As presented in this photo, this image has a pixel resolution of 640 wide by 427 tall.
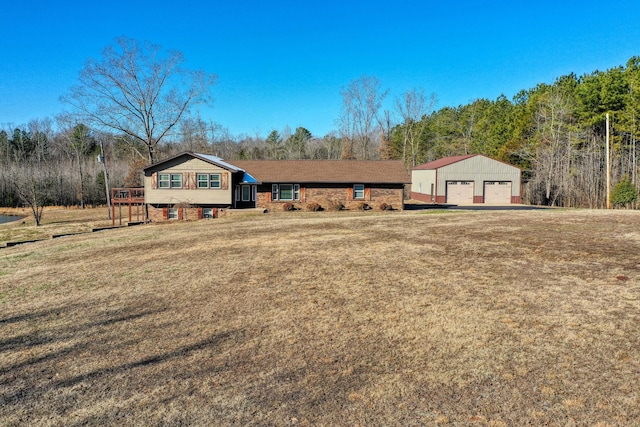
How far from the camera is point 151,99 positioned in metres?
42.4

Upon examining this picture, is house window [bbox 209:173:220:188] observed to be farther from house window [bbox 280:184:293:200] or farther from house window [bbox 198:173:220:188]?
house window [bbox 280:184:293:200]

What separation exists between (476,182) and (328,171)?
46.8ft

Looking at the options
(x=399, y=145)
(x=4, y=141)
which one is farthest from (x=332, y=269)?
(x=4, y=141)

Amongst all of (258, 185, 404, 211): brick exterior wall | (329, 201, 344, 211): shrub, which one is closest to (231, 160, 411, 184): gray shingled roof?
(258, 185, 404, 211): brick exterior wall

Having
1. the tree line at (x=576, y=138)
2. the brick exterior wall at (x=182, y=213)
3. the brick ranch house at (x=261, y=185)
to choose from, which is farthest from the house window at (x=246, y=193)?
the tree line at (x=576, y=138)

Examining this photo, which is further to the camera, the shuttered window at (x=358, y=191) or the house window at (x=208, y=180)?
the shuttered window at (x=358, y=191)

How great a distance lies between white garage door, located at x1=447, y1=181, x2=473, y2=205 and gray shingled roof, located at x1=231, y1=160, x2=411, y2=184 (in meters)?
7.23

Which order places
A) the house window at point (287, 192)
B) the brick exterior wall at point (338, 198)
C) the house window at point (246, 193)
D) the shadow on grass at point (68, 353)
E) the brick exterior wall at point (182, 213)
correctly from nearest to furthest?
the shadow on grass at point (68, 353)
the brick exterior wall at point (182, 213)
the house window at point (246, 193)
the brick exterior wall at point (338, 198)
the house window at point (287, 192)

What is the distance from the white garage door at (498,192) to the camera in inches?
1519

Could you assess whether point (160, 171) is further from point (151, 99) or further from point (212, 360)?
point (212, 360)

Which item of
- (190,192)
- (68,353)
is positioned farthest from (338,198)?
(68,353)

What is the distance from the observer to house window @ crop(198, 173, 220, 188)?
31141mm

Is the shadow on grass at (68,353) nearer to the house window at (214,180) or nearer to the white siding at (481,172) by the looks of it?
the house window at (214,180)

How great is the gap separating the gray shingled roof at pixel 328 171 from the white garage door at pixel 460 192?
23.7 ft
